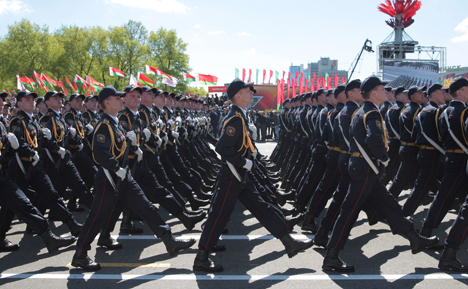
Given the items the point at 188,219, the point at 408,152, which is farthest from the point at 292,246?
the point at 408,152

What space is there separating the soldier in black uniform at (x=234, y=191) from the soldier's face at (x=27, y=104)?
2995mm

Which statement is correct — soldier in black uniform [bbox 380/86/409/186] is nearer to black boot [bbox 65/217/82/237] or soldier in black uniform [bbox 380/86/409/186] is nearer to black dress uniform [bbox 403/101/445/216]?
black dress uniform [bbox 403/101/445/216]

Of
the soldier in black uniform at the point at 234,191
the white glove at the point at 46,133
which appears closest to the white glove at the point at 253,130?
the soldier in black uniform at the point at 234,191

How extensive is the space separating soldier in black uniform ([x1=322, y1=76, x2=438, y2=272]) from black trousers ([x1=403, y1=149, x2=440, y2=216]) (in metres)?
1.27

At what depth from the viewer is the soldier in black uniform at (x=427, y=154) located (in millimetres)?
5457

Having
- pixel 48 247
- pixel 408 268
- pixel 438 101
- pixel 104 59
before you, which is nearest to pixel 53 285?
pixel 48 247

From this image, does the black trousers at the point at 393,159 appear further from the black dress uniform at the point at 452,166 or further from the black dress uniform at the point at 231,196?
the black dress uniform at the point at 231,196

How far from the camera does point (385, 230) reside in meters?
5.61

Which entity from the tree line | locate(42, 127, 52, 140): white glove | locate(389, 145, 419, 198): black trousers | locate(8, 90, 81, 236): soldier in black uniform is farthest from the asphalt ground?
A: the tree line

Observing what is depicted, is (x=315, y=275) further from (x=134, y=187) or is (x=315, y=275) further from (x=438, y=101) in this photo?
(x=438, y=101)

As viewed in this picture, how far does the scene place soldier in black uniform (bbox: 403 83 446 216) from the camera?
5.46 meters

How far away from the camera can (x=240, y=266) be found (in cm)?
437

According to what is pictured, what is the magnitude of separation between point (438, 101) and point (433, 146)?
Result: 0.79m

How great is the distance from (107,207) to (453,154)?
4.23 meters
